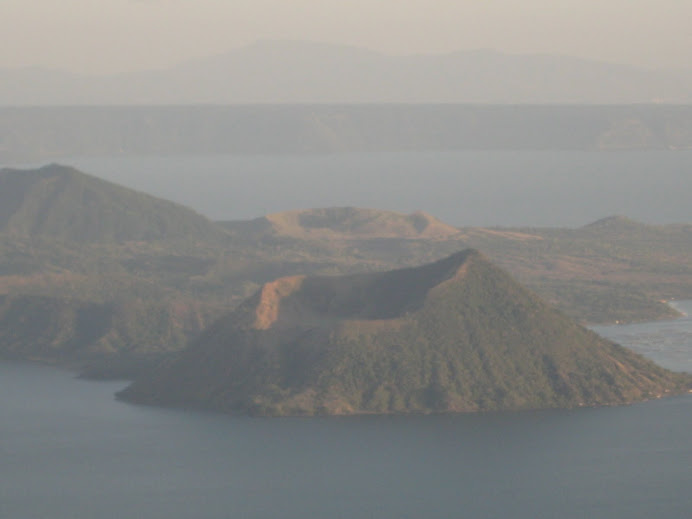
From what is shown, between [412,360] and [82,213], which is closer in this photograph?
[412,360]

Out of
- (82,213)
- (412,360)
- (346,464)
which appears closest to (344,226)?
(82,213)

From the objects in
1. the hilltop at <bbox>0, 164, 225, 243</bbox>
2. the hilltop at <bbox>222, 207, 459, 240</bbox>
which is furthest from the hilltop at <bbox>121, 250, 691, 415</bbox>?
the hilltop at <bbox>222, 207, 459, 240</bbox>

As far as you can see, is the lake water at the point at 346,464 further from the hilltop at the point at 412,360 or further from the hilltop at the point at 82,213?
the hilltop at the point at 82,213

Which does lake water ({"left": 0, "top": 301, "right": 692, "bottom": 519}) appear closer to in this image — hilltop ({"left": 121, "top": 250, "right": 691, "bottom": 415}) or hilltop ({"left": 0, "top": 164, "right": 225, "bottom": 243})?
hilltop ({"left": 121, "top": 250, "right": 691, "bottom": 415})

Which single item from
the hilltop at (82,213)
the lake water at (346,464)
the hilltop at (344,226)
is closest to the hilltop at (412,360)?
the lake water at (346,464)

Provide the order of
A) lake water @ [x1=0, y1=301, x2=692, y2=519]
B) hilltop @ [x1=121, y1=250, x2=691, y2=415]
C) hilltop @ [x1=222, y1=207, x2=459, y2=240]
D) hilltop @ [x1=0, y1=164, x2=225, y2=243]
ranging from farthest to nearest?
hilltop @ [x1=222, y1=207, x2=459, y2=240]
hilltop @ [x1=0, y1=164, x2=225, y2=243]
hilltop @ [x1=121, y1=250, x2=691, y2=415]
lake water @ [x1=0, y1=301, x2=692, y2=519]

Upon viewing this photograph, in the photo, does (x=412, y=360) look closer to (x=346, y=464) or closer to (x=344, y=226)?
(x=346, y=464)

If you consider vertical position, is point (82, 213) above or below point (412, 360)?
above
